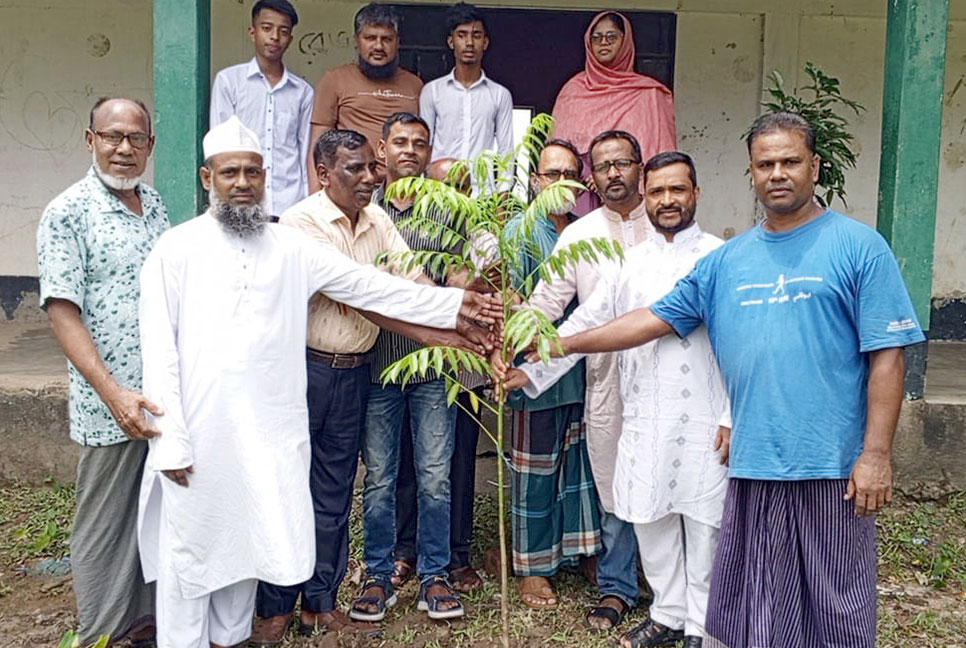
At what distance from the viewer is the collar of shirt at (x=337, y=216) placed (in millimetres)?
3688

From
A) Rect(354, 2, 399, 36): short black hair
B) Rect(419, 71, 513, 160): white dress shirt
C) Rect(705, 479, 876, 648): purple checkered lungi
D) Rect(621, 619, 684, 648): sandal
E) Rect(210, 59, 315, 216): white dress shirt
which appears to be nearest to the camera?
Rect(705, 479, 876, 648): purple checkered lungi

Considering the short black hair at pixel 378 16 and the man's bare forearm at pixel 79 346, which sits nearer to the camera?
the man's bare forearm at pixel 79 346

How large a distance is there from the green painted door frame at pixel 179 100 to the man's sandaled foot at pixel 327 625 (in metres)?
2.19

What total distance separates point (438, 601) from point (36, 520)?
248cm

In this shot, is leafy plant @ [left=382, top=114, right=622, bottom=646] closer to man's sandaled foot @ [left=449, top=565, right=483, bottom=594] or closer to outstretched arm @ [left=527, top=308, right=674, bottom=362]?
outstretched arm @ [left=527, top=308, right=674, bottom=362]

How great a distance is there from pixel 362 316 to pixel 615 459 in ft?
4.05

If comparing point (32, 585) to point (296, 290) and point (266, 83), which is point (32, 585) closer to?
point (296, 290)

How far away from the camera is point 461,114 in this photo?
17.1ft

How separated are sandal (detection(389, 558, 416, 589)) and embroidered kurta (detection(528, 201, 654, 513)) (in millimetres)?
1000

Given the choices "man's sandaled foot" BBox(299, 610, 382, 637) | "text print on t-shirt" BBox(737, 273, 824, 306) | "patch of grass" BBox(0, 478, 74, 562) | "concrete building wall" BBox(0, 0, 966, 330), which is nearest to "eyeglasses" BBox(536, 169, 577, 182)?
"text print on t-shirt" BBox(737, 273, 824, 306)

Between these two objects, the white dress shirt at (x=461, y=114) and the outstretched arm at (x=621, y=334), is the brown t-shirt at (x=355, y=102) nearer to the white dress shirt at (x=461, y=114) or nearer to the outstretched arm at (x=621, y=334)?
the white dress shirt at (x=461, y=114)

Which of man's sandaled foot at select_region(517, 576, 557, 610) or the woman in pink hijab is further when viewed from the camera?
the woman in pink hijab

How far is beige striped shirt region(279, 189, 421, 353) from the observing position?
3.68 m

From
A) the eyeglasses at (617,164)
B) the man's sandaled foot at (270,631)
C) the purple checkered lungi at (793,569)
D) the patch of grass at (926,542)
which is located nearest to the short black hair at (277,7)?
the eyeglasses at (617,164)
